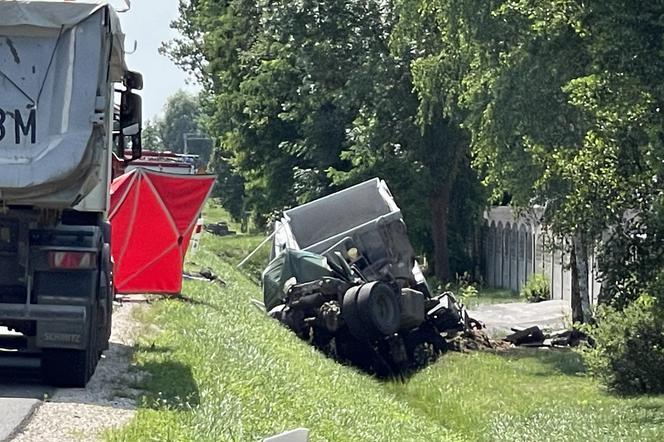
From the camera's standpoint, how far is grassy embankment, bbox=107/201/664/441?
37.3 ft

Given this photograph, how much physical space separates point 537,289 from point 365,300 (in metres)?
17.1

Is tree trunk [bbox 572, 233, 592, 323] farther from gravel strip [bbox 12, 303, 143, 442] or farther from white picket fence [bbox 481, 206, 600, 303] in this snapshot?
gravel strip [bbox 12, 303, 143, 442]

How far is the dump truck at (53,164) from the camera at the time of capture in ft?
36.9

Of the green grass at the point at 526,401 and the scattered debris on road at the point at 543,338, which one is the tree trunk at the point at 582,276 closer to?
the scattered debris on road at the point at 543,338

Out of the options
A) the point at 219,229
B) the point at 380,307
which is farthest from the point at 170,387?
the point at 219,229

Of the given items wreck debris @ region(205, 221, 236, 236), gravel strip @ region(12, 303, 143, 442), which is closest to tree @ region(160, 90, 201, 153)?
wreck debris @ region(205, 221, 236, 236)

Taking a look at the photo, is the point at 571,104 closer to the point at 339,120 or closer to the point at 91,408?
the point at 91,408

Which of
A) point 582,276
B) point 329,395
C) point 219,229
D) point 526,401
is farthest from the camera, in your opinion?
point 219,229

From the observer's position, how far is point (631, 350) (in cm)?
1872

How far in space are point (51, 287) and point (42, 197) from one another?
0.96 m

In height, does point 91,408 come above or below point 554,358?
above

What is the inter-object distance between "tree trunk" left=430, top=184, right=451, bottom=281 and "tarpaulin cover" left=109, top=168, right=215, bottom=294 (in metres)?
18.3

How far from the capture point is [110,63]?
12297mm

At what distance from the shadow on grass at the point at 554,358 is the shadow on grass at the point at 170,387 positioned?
922 centimetres
